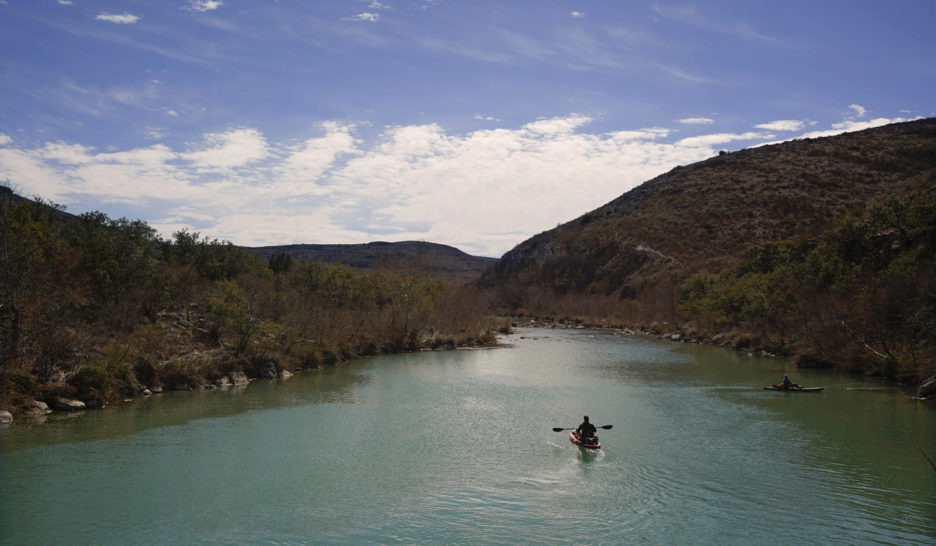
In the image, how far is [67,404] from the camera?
26.8m

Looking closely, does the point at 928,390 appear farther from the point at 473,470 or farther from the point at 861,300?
the point at 473,470

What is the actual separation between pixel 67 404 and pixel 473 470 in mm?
18235

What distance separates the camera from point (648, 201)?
142 m

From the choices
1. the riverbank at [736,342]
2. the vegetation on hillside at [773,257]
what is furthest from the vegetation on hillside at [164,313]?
the vegetation on hillside at [773,257]

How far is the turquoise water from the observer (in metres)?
15.4

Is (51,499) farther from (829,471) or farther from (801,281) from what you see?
(801,281)

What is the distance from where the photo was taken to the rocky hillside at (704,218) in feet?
340

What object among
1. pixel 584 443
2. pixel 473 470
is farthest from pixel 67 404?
pixel 584 443

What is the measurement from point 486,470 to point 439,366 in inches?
1091

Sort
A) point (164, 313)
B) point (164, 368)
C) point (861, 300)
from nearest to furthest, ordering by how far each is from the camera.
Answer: point (164, 368)
point (861, 300)
point (164, 313)

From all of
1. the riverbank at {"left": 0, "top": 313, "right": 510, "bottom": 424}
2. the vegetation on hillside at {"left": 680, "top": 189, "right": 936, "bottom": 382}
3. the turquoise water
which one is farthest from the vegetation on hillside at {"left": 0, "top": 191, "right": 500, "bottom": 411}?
the vegetation on hillside at {"left": 680, "top": 189, "right": 936, "bottom": 382}

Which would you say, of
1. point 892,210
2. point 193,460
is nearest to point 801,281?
point 892,210

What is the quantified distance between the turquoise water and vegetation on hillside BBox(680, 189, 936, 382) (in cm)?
398

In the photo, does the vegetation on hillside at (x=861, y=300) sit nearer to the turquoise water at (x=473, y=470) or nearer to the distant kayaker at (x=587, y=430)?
the turquoise water at (x=473, y=470)
